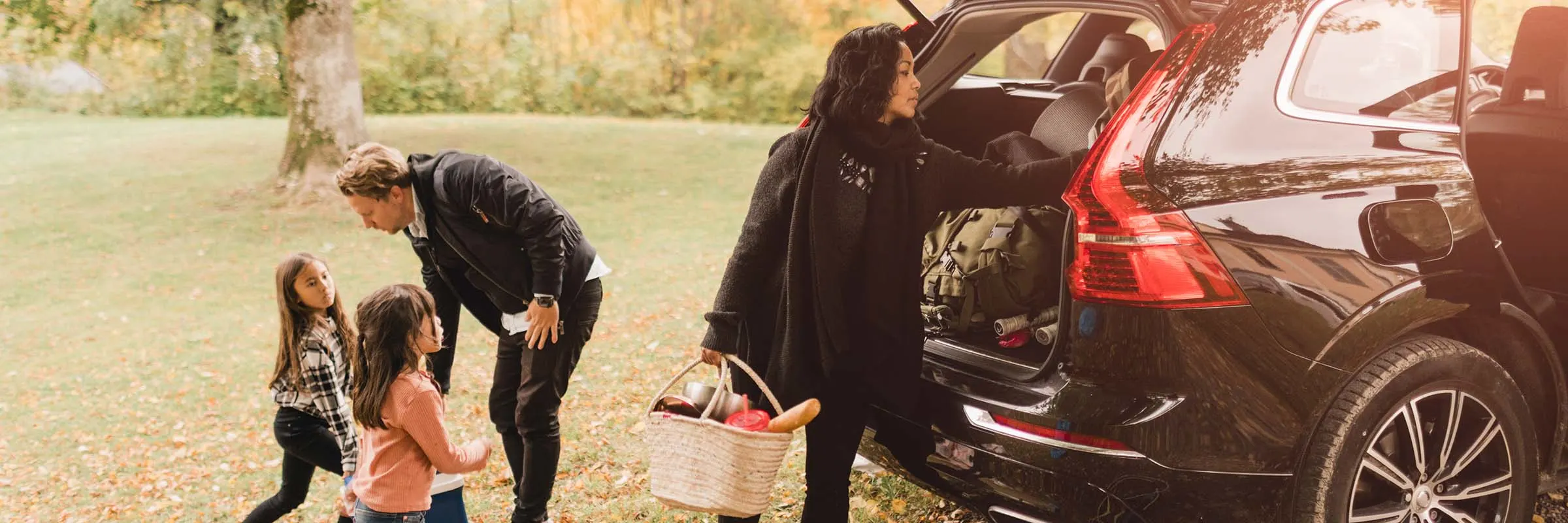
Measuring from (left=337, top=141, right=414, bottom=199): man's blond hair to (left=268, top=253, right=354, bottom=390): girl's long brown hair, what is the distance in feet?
0.94

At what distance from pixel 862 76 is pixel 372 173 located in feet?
5.42

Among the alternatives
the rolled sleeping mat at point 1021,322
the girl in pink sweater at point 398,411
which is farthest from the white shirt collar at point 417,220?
the rolled sleeping mat at point 1021,322

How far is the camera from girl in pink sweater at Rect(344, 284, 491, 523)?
3191 mm

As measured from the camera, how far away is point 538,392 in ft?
12.7

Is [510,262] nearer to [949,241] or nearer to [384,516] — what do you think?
[384,516]

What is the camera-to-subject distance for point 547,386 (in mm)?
3883

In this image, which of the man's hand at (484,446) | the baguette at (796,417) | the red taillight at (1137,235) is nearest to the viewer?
the red taillight at (1137,235)

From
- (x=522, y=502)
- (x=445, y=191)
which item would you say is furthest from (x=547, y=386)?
(x=445, y=191)

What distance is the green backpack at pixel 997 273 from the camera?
3.31 meters

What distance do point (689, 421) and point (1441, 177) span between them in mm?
1976

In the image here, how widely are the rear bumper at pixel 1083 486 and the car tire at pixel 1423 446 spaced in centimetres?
16

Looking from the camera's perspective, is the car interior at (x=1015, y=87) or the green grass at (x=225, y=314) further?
the green grass at (x=225, y=314)

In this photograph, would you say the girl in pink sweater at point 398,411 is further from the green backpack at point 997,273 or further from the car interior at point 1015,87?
the car interior at point 1015,87

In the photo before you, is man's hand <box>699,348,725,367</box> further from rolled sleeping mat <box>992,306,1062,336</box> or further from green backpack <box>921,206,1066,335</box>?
rolled sleeping mat <box>992,306,1062,336</box>
